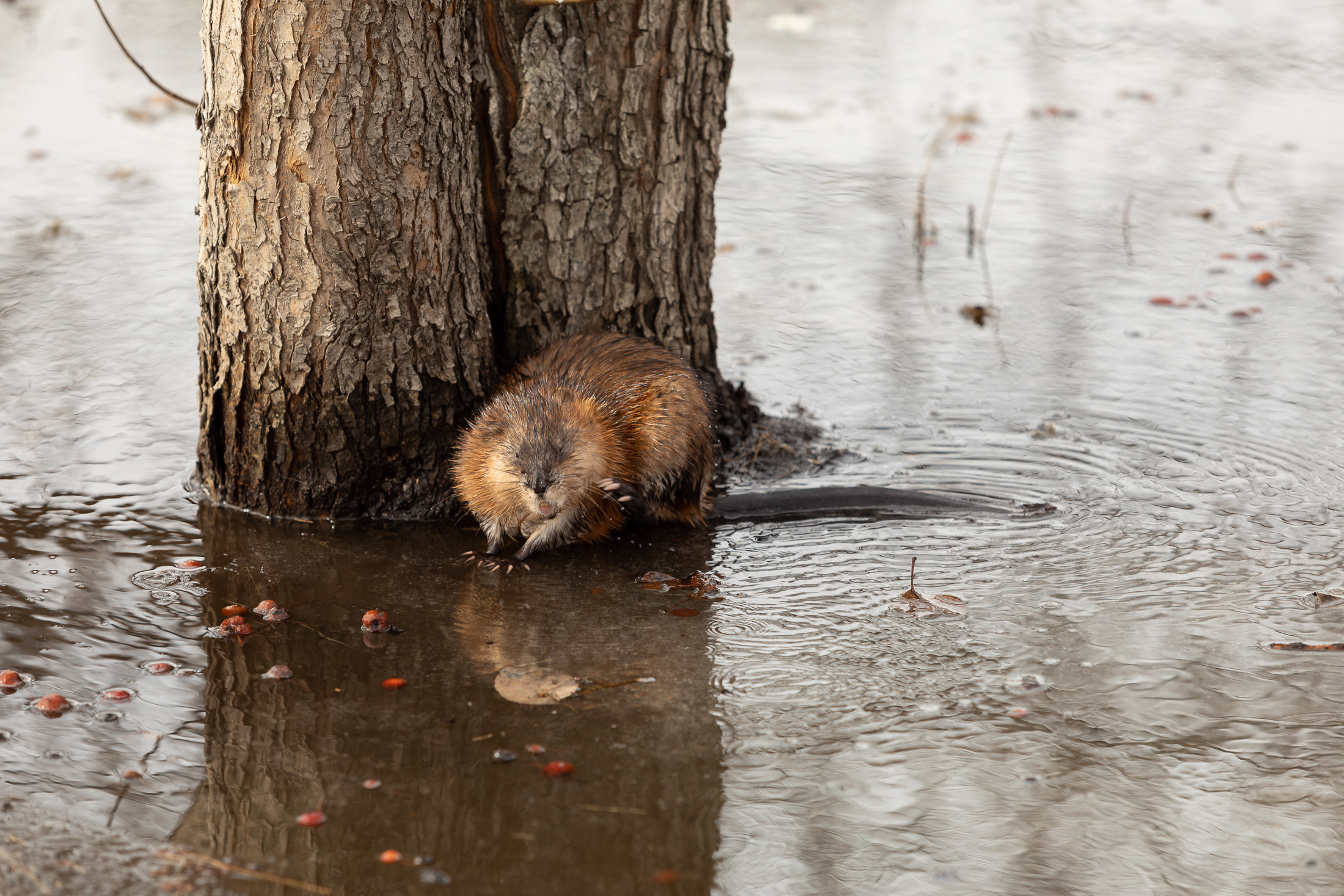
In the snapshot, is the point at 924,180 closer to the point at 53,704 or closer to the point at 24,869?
the point at 53,704

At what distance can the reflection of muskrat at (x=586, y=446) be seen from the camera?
4.10m

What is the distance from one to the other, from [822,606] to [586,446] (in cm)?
94

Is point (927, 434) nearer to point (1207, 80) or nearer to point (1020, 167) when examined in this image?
point (1020, 167)

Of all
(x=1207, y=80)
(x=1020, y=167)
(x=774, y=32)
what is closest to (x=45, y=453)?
(x=1020, y=167)

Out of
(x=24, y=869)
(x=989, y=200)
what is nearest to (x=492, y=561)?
(x=24, y=869)

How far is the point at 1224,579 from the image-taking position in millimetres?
4027

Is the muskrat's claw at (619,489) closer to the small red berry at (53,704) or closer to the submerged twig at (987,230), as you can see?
the small red berry at (53,704)

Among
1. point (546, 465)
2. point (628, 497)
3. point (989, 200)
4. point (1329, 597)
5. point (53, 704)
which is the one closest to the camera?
point (53, 704)

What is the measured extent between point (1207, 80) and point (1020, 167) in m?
3.16

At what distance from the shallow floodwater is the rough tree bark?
394 mm

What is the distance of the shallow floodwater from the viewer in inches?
111

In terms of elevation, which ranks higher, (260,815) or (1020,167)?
(1020,167)

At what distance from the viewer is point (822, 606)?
3.92 meters

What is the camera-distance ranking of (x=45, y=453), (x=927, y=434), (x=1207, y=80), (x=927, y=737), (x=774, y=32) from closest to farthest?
(x=927, y=737)
(x=45, y=453)
(x=927, y=434)
(x=1207, y=80)
(x=774, y=32)
